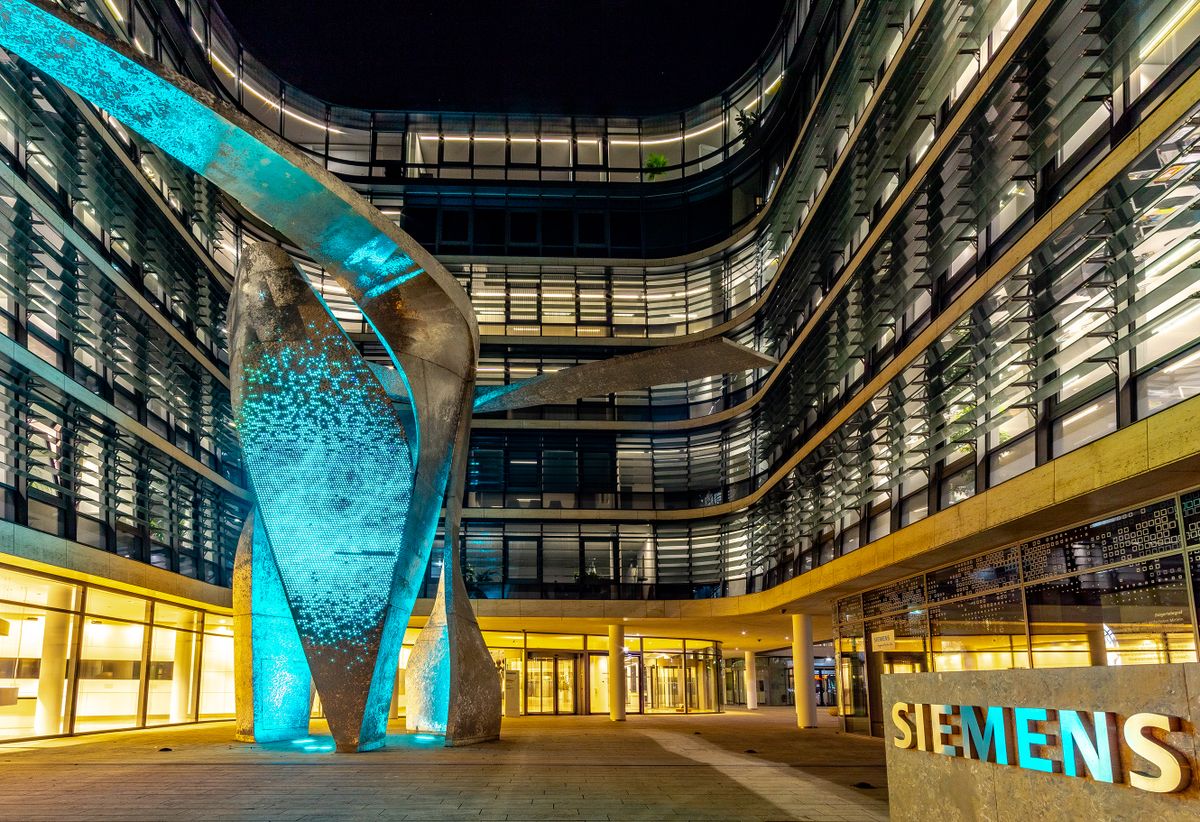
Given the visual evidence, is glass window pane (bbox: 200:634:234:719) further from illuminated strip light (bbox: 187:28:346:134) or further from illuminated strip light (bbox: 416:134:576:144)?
illuminated strip light (bbox: 416:134:576:144)

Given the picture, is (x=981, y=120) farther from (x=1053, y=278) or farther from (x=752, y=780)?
(x=752, y=780)

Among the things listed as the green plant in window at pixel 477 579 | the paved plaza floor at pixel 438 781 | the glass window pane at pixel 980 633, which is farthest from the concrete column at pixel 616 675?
the glass window pane at pixel 980 633

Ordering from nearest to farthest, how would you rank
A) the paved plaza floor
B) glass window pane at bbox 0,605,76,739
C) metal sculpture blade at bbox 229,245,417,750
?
1. the paved plaza floor
2. metal sculpture blade at bbox 229,245,417,750
3. glass window pane at bbox 0,605,76,739

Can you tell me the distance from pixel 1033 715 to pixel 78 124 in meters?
21.6

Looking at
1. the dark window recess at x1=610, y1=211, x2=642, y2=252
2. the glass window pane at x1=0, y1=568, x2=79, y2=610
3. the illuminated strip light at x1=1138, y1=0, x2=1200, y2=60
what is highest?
the dark window recess at x1=610, y1=211, x2=642, y2=252

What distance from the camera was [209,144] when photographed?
1177 cm

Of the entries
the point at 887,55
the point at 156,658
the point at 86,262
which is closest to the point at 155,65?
the point at 86,262

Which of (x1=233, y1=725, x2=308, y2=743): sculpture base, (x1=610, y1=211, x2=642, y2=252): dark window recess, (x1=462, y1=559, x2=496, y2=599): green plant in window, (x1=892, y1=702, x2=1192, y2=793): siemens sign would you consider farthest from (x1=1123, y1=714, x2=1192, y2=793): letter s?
(x1=610, y1=211, x2=642, y2=252): dark window recess

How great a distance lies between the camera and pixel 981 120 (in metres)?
14.6

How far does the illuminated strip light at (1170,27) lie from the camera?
1055cm

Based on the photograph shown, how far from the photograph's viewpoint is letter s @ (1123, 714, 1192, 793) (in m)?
4.45

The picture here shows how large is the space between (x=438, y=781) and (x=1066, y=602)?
28.4 ft

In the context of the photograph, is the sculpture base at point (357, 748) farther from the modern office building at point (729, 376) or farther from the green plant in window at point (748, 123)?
the green plant in window at point (748, 123)

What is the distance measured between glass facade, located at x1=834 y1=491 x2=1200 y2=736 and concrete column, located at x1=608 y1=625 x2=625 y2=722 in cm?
1426
